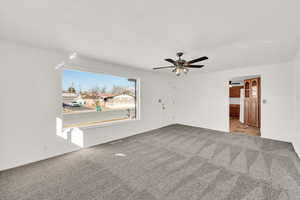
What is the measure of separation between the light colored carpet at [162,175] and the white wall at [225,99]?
81cm

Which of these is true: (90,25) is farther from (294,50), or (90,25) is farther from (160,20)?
(294,50)

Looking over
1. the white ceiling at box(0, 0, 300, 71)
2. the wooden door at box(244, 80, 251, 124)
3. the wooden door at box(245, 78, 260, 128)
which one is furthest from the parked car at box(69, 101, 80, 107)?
the wooden door at box(244, 80, 251, 124)

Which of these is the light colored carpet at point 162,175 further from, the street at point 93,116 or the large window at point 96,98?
the large window at point 96,98

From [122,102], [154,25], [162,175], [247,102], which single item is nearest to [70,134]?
[122,102]

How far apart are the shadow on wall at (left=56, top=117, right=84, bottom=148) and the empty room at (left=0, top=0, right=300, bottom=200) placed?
1.0 inches

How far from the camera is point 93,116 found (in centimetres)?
363

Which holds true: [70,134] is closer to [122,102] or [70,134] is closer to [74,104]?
[74,104]

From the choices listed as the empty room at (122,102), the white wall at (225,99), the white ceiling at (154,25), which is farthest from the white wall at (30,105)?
the white wall at (225,99)

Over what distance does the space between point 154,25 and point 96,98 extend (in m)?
2.79

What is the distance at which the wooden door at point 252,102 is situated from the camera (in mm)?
5066

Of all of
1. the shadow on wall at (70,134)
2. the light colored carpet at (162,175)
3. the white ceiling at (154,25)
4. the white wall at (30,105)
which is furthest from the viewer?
the shadow on wall at (70,134)

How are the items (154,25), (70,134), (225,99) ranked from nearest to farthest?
1. (154,25)
2. (70,134)
3. (225,99)

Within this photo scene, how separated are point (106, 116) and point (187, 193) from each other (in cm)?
308

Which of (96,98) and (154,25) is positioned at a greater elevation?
(154,25)
